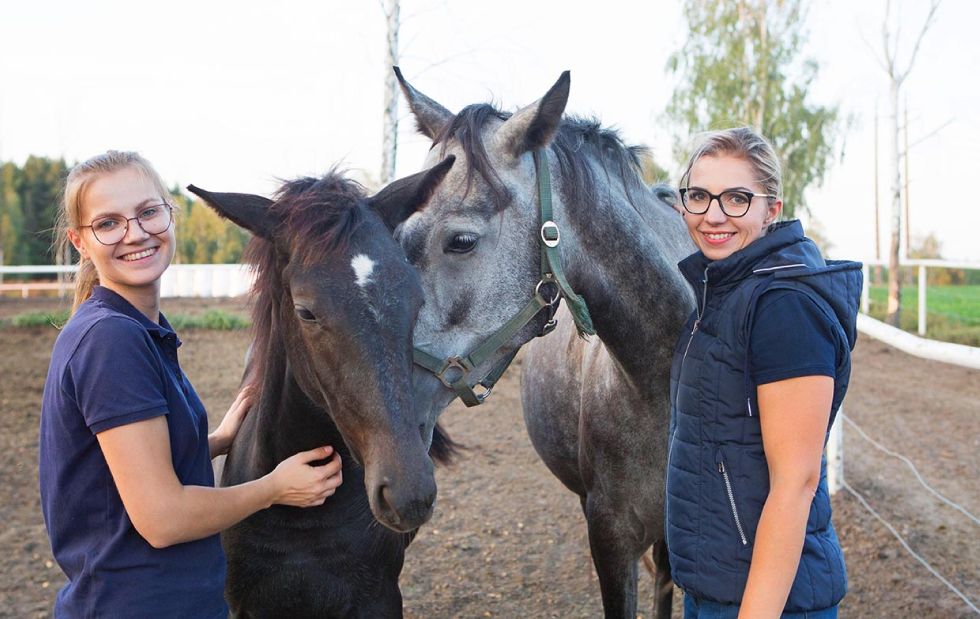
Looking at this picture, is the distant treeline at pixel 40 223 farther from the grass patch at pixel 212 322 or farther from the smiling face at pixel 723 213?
the smiling face at pixel 723 213

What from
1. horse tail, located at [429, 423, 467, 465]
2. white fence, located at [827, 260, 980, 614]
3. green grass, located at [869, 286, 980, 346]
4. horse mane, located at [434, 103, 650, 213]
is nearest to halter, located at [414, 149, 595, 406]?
horse mane, located at [434, 103, 650, 213]

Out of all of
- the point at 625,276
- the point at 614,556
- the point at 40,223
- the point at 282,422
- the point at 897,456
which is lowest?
the point at 897,456

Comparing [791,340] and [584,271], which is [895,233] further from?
[791,340]

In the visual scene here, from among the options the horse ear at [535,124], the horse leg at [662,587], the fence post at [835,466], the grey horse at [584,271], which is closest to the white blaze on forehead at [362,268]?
the grey horse at [584,271]

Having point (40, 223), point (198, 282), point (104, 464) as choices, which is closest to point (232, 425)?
point (104, 464)

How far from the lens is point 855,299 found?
5.45 ft

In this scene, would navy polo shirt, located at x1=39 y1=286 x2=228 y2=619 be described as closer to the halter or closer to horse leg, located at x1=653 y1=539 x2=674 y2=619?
the halter

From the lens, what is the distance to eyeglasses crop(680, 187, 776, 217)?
1.82 metres

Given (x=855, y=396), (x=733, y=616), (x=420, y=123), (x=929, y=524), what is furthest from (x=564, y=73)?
(x=855, y=396)

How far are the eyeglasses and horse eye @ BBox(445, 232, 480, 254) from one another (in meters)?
0.66

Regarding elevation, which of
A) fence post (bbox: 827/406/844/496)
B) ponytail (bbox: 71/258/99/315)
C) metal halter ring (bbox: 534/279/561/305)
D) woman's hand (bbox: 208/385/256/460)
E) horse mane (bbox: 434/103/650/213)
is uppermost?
horse mane (bbox: 434/103/650/213)

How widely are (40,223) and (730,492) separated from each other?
4069 cm

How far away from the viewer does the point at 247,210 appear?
2.07 meters

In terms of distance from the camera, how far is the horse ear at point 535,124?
2.27 m
